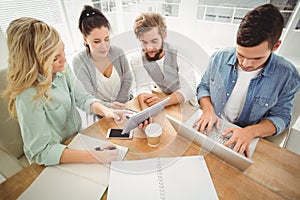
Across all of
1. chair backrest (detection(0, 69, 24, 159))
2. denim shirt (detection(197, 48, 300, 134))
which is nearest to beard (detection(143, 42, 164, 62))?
denim shirt (detection(197, 48, 300, 134))

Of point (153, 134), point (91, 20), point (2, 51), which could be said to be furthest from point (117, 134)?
point (2, 51)

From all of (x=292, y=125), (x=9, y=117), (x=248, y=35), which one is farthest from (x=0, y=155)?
(x=292, y=125)

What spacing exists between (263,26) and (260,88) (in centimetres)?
33

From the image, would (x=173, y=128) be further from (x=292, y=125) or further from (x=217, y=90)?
(x=292, y=125)

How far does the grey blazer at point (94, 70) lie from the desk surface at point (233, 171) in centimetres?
Answer: 28

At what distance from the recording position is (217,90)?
92 centimetres

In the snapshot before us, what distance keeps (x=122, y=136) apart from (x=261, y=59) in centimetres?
74

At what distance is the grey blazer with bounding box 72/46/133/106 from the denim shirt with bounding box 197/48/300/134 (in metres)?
0.43

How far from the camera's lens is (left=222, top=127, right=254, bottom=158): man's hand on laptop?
0.63 metres

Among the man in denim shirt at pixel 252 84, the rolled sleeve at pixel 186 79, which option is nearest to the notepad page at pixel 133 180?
the man in denim shirt at pixel 252 84

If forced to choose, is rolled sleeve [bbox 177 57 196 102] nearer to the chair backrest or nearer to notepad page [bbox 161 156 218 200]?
notepad page [bbox 161 156 218 200]

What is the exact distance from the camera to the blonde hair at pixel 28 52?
617 mm

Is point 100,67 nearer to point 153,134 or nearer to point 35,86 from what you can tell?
point 35,86

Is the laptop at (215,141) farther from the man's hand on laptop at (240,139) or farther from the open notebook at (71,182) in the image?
the open notebook at (71,182)
